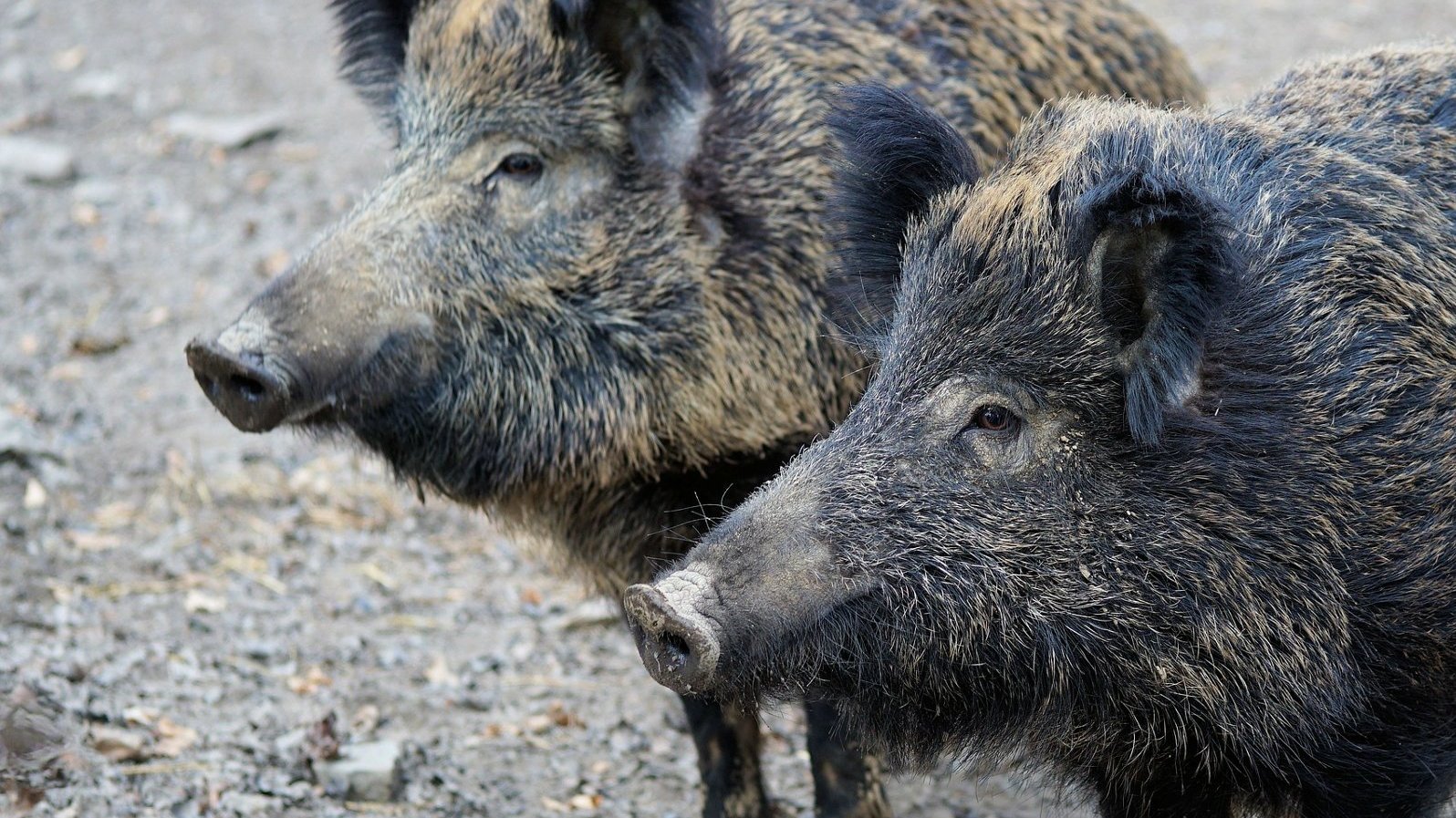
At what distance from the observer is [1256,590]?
3.61m

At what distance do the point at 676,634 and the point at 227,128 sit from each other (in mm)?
9188

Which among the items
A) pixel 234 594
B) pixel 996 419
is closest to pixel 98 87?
pixel 234 594

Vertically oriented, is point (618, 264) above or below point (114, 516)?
above

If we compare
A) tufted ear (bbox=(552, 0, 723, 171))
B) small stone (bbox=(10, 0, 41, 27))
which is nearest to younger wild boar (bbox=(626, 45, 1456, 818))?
tufted ear (bbox=(552, 0, 723, 171))

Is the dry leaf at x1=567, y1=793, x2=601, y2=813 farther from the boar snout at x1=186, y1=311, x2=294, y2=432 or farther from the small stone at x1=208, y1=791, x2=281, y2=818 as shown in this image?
the boar snout at x1=186, y1=311, x2=294, y2=432

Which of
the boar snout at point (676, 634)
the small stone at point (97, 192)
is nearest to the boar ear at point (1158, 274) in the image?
the boar snout at point (676, 634)

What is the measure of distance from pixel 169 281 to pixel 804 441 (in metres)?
5.67

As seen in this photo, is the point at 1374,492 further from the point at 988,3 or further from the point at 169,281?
the point at 169,281

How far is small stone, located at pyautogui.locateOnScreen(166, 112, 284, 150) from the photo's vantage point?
443 inches

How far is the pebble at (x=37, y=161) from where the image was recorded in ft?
35.0

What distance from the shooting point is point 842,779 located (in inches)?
198

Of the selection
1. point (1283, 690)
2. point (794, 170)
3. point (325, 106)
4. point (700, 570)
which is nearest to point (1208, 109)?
point (794, 170)

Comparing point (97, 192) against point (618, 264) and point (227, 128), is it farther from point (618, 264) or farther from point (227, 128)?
point (618, 264)

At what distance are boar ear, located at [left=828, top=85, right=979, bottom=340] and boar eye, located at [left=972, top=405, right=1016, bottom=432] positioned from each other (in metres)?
0.54
